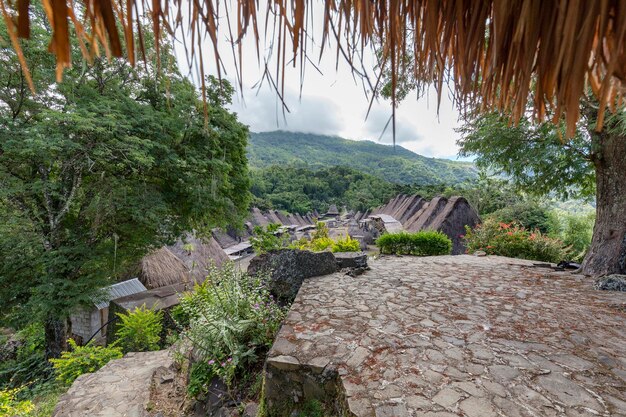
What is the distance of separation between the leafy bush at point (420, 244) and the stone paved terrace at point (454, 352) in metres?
5.05

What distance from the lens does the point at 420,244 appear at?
9.20m

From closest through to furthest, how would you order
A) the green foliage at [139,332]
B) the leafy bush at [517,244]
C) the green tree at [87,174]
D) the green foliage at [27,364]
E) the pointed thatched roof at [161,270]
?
the green tree at [87,174] → the green foliage at [139,332] → the green foliage at [27,364] → the leafy bush at [517,244] → the pointed thatched roof at [161,270]

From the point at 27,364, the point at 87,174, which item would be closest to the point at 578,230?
the point at 87,174

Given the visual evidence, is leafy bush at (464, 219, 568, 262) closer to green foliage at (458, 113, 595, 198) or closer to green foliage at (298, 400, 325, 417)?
green foliage at (458, 113, 595, 198)

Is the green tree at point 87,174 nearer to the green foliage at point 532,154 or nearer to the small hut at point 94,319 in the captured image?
the small hut at point 94,319

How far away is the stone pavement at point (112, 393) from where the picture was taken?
3.37 metres

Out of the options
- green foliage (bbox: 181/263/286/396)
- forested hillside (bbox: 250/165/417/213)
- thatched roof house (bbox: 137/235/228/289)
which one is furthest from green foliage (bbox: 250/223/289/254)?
forested hillside (bbox: 250/165/417/213)

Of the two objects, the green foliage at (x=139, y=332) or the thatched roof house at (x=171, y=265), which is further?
the thatched roof house at (x=171, y=265)

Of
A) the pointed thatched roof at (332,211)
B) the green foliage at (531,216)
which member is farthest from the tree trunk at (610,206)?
the pointed thatched roof at (332,211)

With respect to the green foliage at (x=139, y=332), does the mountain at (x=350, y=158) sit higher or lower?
higher

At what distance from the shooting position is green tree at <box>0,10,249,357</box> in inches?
229

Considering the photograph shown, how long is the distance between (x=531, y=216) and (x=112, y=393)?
16821 mm

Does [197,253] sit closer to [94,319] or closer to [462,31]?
[94,319]

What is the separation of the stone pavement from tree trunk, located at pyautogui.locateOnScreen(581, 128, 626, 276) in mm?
7714
